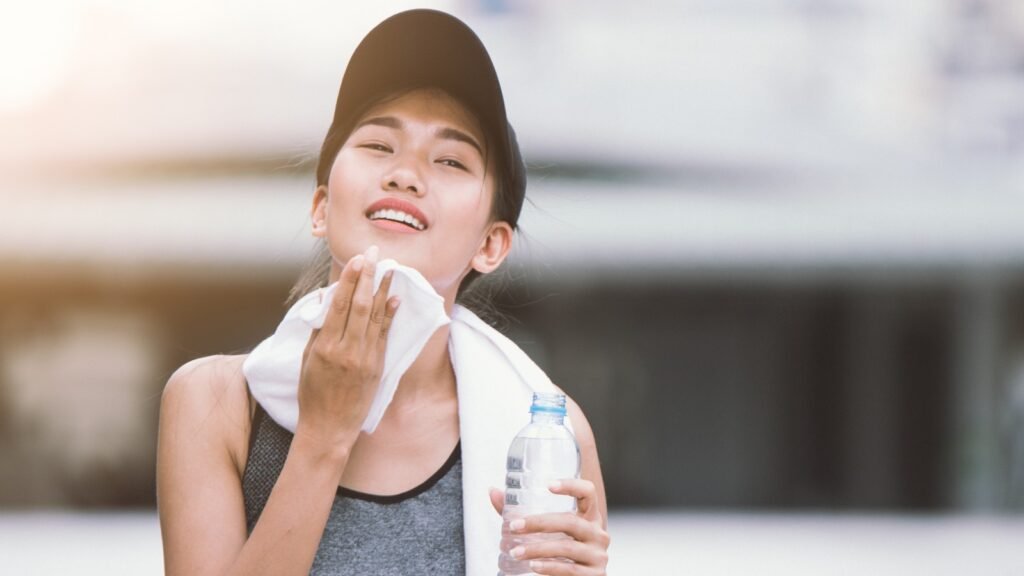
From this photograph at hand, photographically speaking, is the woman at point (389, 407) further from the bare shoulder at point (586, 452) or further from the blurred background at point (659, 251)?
the blurred background at point (659, 251)

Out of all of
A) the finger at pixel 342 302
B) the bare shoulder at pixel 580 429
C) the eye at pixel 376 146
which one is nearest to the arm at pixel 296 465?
the finger at pixel 342 302

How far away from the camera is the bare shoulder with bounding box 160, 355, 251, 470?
178 cm

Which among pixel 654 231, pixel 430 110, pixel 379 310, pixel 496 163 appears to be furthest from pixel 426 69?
pixel 654 231

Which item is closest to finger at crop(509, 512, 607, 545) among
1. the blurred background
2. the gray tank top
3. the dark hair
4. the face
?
the gray tank top

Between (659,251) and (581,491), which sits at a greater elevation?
(659,251)

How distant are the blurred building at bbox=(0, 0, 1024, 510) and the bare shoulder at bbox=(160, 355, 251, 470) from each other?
18.7 feet

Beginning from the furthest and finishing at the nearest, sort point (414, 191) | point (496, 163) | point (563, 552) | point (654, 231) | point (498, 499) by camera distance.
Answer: point (654, 231), point (496, 163), point (414, 191), point (498, 499), point (563, 552)

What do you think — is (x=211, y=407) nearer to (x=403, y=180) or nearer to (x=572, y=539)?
(x=403, y=180)

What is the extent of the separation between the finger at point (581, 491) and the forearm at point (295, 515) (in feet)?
0.95

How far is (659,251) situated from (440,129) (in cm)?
779

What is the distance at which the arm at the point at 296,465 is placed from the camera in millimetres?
1620

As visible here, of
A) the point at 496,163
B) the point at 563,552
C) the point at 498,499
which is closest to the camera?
the point at 563,552

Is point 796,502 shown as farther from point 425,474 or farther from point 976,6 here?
point 425,474

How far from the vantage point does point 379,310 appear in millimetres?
1626
